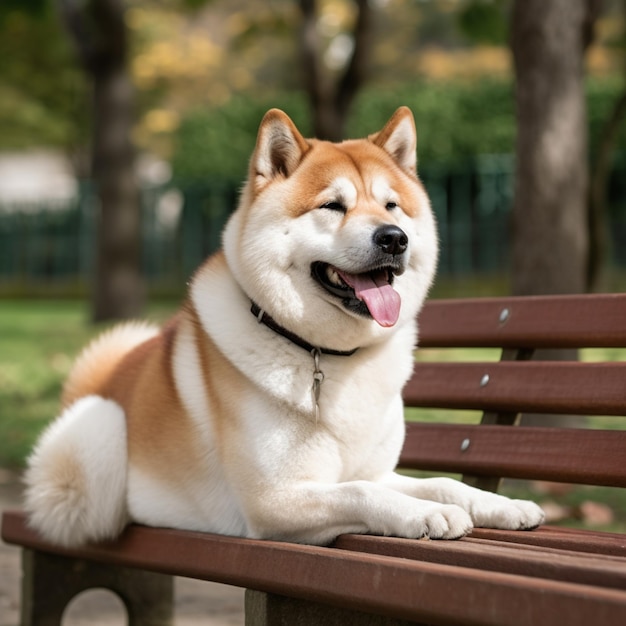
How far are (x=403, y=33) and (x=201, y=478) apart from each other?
106 ft

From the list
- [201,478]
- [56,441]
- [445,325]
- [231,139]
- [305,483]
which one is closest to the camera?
[305,483]

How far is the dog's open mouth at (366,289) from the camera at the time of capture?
119 inches

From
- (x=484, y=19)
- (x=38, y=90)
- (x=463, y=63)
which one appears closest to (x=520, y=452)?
(x=484, y=19)

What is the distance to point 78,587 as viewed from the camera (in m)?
3.67

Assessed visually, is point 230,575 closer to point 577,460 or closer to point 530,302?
point 577,460

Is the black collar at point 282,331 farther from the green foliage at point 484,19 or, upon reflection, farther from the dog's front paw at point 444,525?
the green foliage at point 484,19

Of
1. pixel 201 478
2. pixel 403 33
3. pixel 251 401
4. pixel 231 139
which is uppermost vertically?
pixel 403 33

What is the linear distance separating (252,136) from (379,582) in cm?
1843

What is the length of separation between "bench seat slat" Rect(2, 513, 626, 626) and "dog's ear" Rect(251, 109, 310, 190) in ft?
3.42

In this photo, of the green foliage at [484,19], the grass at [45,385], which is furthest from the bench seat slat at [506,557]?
the green foliage at [484,19]

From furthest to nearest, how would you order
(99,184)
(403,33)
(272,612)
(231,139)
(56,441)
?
(403,33)
(231,139)
(99,184)
(56,441)
(272,612)

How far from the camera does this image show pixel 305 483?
296cm

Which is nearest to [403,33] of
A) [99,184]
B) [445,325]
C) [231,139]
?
[231,139]

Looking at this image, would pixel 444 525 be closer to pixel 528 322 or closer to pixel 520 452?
pixel 520 452
